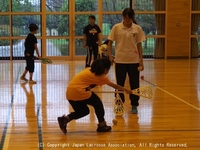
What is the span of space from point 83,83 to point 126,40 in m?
1.53

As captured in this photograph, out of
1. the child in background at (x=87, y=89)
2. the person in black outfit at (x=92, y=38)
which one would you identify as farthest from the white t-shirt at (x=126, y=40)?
the person in black outfit at (x=92, y=38)

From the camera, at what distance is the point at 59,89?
918 cm

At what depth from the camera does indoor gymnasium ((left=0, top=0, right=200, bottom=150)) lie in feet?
17.1

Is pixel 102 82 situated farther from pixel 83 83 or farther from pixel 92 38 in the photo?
pixel 92 38

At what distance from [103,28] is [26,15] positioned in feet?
10.9

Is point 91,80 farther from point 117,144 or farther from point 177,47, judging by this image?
point 177,47

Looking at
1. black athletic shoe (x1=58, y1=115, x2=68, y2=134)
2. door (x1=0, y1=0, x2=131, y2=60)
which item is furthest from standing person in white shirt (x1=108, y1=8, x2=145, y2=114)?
door (x1=0, y1=0, x2=131, y2=60)

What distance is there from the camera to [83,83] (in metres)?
5.28

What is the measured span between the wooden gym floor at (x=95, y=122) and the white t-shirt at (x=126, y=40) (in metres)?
A: 0.91

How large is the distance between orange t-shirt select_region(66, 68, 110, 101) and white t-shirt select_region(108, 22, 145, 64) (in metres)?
1.32

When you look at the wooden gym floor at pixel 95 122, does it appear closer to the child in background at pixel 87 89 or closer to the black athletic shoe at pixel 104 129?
the black athletic shoe at pixel 104 129

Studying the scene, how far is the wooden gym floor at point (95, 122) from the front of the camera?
16.0ft

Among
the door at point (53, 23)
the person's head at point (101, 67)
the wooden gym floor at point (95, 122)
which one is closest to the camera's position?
the wooden gym floor at point (95, 122)

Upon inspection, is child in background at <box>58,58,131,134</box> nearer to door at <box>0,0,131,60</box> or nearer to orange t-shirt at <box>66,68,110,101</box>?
orange t-shirt at <box>66,68,110,101</box>
